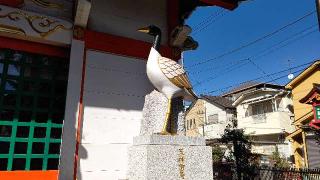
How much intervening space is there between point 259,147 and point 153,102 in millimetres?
26019

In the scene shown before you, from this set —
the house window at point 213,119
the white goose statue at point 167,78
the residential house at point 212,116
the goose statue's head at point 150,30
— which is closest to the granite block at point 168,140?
the white goose statue at point 167,78

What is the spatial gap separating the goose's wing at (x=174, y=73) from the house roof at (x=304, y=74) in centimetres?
1917

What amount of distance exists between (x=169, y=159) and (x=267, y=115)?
2611 cm

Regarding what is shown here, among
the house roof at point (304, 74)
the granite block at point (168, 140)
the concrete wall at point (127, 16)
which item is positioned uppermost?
the house roof at point (304, 74)

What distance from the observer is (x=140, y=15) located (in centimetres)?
796

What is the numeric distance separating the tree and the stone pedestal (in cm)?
484

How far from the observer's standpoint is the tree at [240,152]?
10.3 metres

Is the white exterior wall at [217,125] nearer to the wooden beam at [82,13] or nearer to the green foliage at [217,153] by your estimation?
the green foliage at [217,153]

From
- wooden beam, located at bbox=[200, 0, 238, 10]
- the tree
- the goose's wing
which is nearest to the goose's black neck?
the goose's wing

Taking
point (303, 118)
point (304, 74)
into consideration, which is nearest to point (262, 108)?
point (304, 74)

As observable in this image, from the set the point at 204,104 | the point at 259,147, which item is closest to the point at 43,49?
the point at 259,147

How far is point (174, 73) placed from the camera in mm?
5977

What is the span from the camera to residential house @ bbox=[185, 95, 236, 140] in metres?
35.7

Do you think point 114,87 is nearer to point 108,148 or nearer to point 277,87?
point 108,148
